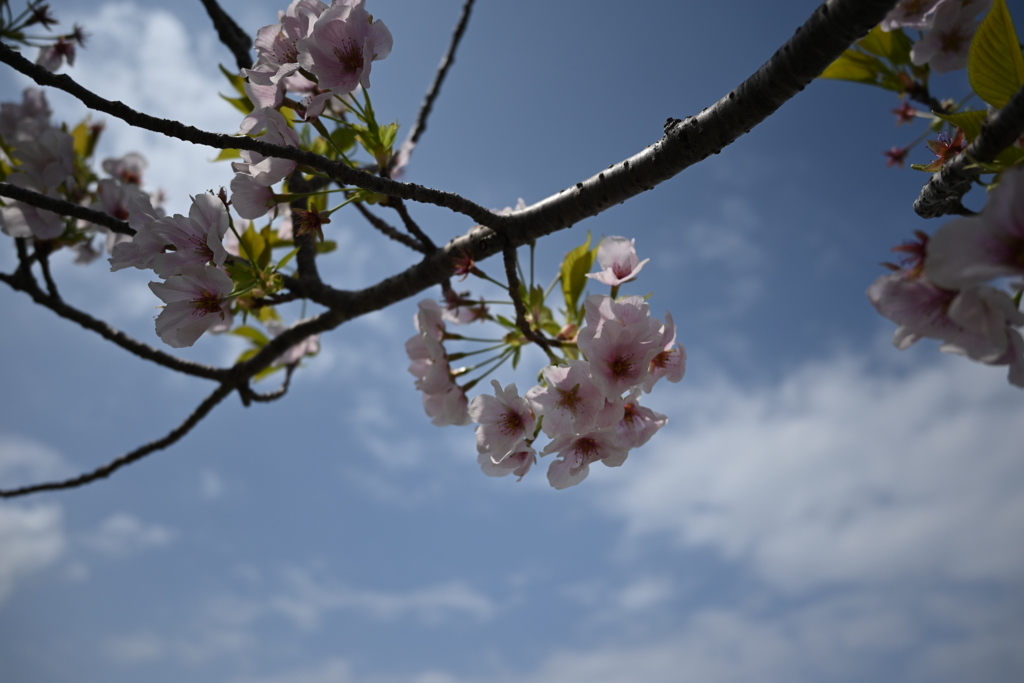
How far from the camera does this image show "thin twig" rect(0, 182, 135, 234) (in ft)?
4.39

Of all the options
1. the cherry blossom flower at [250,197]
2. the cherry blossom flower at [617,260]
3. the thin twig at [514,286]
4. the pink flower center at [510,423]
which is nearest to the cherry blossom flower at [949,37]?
the cherry blossom flower at [617,260]

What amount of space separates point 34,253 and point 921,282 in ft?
9.65

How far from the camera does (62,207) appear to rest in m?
1.46

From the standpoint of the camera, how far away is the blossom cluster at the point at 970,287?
72 centimetres

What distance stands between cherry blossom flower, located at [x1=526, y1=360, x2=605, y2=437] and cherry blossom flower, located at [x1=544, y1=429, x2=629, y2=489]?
4 centimetres

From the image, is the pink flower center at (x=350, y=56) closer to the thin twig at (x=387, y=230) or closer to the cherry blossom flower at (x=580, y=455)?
the thin twig at (x=387, y=230)

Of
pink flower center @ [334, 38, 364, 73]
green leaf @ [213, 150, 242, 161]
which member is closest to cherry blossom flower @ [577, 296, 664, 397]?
pink flower center @ [334, 38, 364, 73]

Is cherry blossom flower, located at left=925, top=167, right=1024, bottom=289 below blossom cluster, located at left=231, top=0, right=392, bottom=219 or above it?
below

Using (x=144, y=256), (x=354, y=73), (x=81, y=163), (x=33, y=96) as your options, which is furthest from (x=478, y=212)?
(x=33, y=96)

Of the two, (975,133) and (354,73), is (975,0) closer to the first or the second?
(975,133)

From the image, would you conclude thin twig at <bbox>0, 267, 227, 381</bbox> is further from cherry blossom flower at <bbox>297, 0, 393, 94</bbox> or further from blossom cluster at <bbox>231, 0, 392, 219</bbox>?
cherry blossom flower at <bbox>297, 0, 393, 94</bbox>

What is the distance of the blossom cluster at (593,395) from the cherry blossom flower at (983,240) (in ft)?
2.15

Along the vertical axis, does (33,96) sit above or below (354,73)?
above

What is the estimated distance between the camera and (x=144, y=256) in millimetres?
1319
